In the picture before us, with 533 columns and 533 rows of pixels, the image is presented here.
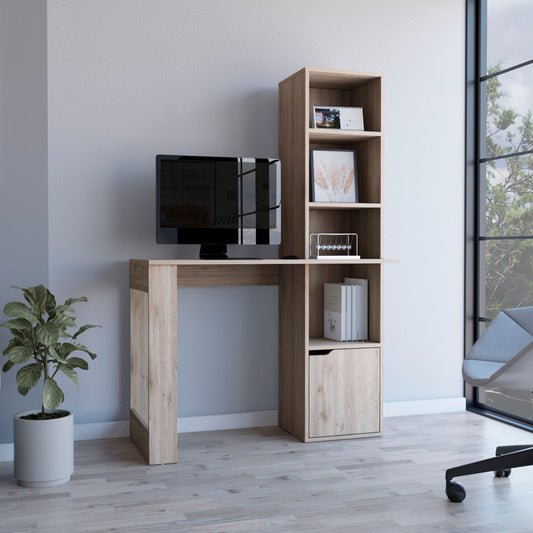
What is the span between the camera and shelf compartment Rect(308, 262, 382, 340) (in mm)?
3475

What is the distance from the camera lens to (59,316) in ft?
9.21

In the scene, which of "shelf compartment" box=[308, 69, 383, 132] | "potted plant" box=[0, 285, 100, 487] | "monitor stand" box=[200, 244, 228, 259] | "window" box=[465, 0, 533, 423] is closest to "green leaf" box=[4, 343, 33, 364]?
"potted plant" box=[0, 285, 100, 487]

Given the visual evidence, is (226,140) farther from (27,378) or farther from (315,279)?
(27,378)

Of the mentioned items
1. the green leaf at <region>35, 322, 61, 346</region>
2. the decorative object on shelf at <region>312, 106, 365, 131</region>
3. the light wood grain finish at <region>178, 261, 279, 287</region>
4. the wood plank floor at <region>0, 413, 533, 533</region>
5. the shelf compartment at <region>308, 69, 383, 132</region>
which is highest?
the shelf compartment at <region>308, 69, 383, 132</region>

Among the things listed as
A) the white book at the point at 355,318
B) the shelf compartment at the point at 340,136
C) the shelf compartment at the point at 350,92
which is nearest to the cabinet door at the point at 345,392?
the white book at the point at 355,318

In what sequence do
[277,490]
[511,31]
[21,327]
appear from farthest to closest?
1. [511,31]
2. [21,327]
3. [277,490]

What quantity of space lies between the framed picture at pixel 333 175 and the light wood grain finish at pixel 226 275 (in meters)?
0.51

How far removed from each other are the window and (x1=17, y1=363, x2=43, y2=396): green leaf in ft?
8.39

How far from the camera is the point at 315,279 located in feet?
12.3

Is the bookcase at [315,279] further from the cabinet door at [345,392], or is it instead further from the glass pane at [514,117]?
the glass pane at [514,117]

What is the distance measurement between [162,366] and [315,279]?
1.13 m

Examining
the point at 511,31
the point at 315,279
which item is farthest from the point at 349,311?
the point at 511,31

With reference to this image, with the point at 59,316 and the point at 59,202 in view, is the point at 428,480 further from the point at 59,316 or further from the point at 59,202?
the point at 59,202

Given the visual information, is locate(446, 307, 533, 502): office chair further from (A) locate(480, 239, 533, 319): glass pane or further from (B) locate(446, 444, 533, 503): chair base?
(A) locate(480, 239, 533, 319): glass pane
